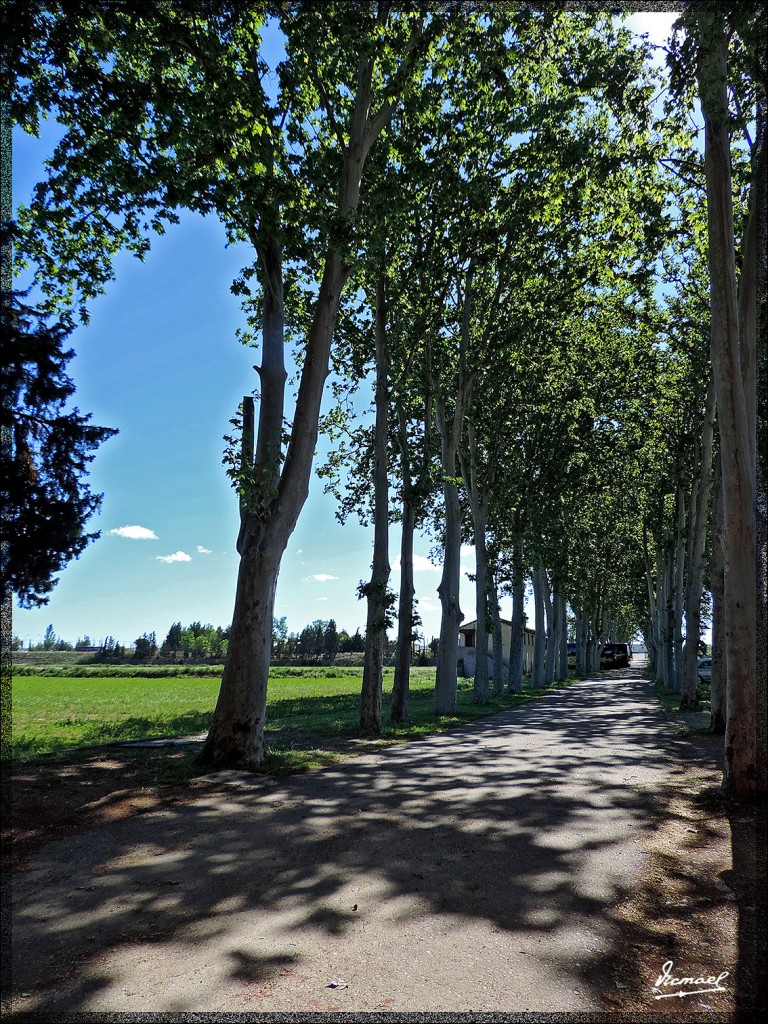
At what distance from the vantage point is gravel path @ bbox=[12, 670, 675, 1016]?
3.36 metres

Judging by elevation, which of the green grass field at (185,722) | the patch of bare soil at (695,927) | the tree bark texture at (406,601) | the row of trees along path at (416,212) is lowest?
the green grass field at (185,722)

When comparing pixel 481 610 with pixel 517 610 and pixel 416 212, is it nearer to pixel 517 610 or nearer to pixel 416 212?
pixel 517 610

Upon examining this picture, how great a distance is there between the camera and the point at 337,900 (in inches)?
181

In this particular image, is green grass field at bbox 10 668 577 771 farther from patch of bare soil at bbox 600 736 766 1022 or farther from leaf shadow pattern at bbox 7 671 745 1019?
patch of bare soil at bbox 600 736 766 1022

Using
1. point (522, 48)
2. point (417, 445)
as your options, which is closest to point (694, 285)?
point (522, 48)

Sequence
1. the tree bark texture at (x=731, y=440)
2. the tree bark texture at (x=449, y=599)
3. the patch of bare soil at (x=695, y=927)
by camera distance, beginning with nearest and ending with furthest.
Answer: the patch of bare soil at (x=695, y=927) → the tree bark texture at (x=731, y=440) → the tree bark texture at (x=449, y=599)

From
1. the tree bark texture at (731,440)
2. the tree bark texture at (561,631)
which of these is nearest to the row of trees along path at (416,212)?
the tree bark texture at (731,440)

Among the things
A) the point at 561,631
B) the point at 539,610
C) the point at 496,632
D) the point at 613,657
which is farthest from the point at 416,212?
the point at 613,657

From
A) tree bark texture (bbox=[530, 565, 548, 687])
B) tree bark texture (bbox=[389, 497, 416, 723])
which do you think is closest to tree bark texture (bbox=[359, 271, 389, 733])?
tree bark texture (bbox=[389, 497, 416, 723])

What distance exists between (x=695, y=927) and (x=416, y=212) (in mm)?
14511

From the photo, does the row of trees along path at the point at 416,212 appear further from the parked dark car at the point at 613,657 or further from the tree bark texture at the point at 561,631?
the parked dark car at the point at 613,657

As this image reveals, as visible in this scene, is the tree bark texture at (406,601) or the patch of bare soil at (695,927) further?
the tree bark texture at (406,601)

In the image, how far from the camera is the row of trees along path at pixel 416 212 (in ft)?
27.8

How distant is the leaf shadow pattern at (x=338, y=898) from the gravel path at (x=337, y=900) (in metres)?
0.02
